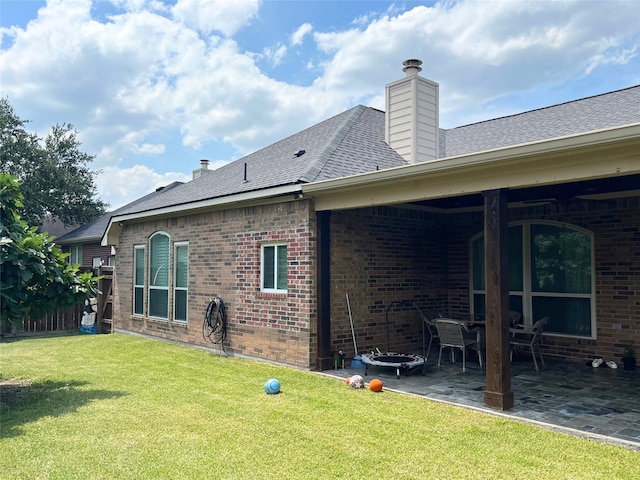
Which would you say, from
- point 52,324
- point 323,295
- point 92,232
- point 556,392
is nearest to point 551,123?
point 556,392

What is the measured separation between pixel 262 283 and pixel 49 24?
21.2 ft

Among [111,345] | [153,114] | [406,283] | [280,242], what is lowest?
[111,345]

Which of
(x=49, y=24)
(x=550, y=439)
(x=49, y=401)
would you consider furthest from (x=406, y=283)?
(x=49, y=24)

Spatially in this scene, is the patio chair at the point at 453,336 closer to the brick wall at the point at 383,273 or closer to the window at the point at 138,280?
the brick wall at the point at 383,273

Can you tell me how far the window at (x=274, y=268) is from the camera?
807 cm

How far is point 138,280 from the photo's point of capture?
12102 millimetres

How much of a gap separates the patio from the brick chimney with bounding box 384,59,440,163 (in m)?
4.12

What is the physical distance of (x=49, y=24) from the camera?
365 inches

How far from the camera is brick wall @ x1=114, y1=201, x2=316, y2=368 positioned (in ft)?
24.8

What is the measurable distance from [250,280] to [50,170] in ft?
74.8

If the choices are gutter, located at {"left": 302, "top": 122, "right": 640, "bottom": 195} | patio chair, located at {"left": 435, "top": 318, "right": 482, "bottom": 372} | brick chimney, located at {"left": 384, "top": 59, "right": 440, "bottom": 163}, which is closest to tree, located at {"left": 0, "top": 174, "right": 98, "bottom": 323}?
gutter, located at {"left": 302, "top": 122, "right": 640, "bottom": 195}

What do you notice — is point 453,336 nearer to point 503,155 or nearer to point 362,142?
point 503,155

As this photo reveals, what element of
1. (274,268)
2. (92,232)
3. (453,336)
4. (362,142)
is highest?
(362,142)

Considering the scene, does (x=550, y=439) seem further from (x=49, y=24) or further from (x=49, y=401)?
(x=49, y=24)
